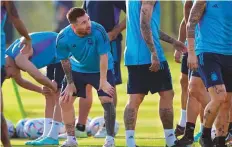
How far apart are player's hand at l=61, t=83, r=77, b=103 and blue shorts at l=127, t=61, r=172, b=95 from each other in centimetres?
76

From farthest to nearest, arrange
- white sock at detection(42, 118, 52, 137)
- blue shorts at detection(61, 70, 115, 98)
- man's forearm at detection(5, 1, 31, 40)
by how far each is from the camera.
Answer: white sock at detection(42, 118, 52, 137)
blue shorts at detection(61, 70, 115, 98)
man's forearm at detection(5, 1, 31, 40)

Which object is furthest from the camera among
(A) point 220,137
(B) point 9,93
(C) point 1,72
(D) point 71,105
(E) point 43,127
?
(B) point 9,93

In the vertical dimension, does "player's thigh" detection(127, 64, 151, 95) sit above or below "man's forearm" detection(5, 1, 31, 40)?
below

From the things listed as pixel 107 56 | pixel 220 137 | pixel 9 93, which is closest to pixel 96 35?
pixel 107 56

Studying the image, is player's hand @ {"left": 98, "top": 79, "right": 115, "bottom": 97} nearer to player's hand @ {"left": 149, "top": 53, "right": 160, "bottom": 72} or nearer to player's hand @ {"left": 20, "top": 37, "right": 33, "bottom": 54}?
player's hand @ {"left": 149, "top": 53, "right": 160, "bottom": 72}

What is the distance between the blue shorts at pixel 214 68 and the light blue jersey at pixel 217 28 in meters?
0.07

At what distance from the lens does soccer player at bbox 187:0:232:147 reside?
37.1 ft

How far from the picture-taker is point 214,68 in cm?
1131

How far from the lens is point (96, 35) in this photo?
39.6 feet

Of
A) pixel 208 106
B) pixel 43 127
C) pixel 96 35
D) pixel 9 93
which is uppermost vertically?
pixel 96 35

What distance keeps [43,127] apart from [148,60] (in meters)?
2.95

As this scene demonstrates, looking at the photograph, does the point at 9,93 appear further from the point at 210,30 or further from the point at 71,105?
the point at 210,30

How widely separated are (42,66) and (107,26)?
1.42 m

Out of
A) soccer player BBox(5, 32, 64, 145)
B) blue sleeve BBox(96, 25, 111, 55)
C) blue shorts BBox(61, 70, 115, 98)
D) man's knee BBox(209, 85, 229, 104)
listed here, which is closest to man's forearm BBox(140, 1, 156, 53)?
blue sleeve BBox(96, 25, 111, 55)
